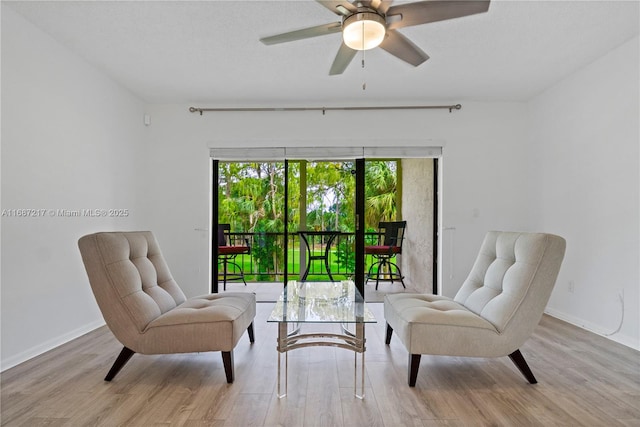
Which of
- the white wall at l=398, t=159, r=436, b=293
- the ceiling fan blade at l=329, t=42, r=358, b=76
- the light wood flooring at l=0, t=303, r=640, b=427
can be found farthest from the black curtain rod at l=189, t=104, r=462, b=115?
the light wood flooring at l=0, t=303, r=640, b=427

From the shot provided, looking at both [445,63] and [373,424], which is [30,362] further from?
[445,63]

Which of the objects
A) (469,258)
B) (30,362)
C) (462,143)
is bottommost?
(30,362)

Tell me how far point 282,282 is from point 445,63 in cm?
314

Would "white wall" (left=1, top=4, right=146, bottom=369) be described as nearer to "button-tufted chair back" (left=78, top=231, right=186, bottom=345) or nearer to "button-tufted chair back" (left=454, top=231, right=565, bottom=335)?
"button-tufted chair back" (left=78, top=231, right=186, bottom=345)

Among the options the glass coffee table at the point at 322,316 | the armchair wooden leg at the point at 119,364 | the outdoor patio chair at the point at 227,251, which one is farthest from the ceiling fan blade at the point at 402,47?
the outdoor patio chair at the point at 227,251

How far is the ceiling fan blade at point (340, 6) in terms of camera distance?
1.79m

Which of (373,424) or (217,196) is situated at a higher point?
(217,196)

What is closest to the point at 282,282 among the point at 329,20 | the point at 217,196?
the point at 217,196

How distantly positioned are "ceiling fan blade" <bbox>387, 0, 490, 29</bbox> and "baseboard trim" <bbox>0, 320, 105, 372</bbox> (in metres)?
3.18

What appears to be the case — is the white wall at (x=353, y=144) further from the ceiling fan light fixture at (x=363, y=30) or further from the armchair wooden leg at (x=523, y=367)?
the ceiling fan light fixture at (x=363, y=30)

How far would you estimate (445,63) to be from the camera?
11.0 ft

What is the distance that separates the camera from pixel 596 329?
127 inches

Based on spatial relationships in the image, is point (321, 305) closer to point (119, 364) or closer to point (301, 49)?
point (119, 364)

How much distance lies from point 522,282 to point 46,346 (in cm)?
338
